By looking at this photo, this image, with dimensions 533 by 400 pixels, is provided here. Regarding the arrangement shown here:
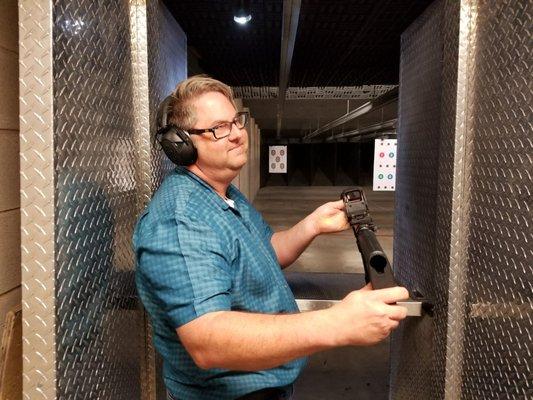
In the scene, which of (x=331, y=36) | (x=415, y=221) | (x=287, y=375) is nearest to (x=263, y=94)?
(x=331, y=36)

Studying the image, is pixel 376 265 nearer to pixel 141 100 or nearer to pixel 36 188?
pixel 36 188

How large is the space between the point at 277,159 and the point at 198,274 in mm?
17132

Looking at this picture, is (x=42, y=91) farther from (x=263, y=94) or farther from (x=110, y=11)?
(x=263, y=94)

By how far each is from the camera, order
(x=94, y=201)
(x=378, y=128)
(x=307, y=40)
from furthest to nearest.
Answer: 1. (x=378, y=128)
2. (x=307, y=40)
3. (x=94, y=201)

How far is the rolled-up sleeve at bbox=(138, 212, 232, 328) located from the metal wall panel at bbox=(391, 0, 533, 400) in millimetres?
899

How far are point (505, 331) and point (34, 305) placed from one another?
1.38 m

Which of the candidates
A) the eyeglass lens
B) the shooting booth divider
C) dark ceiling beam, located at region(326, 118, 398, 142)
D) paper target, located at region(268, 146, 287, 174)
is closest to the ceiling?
the shooting booth divider

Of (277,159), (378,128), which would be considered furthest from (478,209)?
(277,159)

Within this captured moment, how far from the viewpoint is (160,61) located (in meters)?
1.74

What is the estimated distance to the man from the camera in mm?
932

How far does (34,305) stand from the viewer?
3.12 ft

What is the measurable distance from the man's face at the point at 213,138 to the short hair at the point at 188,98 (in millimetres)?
16

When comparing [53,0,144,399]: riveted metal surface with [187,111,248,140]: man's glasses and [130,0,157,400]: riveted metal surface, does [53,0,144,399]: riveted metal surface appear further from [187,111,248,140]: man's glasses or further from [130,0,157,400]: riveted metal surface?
[187,111,248,140]: man's glasses

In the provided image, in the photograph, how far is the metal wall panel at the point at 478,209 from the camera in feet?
3.95
